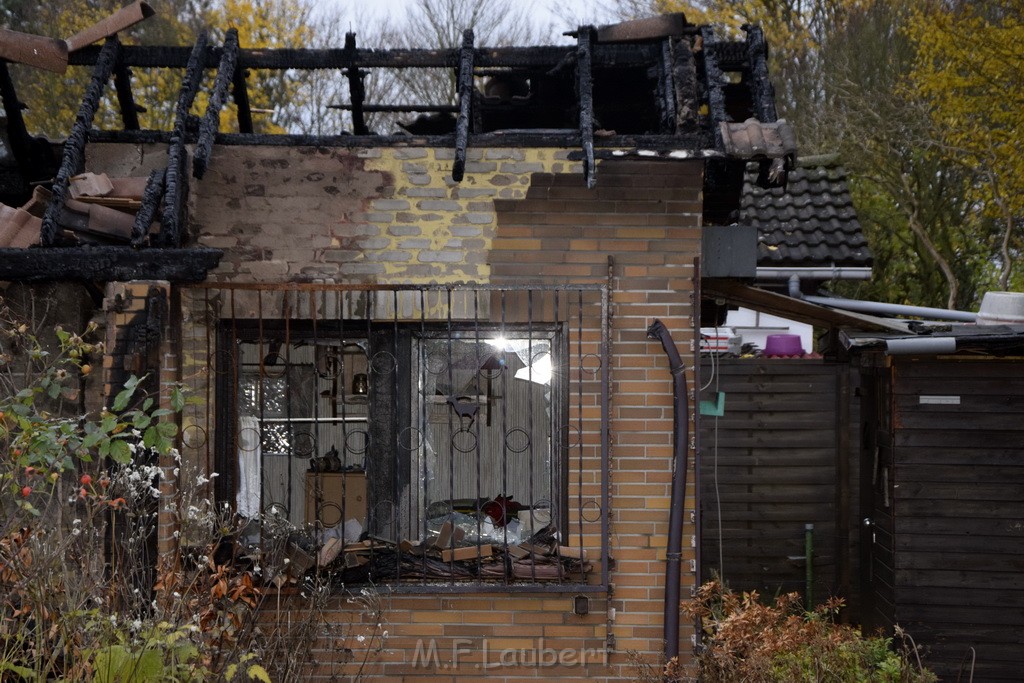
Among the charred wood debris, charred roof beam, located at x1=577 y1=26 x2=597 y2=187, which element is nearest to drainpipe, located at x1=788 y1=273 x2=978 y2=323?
the charred wood debris

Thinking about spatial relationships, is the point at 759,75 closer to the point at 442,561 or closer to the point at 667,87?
the point at 667,87

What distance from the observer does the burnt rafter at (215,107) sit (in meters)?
4.87

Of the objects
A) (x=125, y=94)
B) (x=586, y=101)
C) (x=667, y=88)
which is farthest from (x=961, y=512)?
(x=125, y=94)

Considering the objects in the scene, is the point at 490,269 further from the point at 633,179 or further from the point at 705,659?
the point at 705,659

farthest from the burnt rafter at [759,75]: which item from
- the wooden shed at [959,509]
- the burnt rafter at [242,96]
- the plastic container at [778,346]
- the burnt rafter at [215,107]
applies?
the plastic container at [778,346]

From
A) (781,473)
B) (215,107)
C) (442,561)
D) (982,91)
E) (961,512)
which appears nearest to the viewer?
(215,107)

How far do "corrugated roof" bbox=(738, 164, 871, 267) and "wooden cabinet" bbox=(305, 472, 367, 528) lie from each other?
4794mm

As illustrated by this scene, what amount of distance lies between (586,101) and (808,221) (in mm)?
5201

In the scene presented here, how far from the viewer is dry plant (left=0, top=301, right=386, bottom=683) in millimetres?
3732

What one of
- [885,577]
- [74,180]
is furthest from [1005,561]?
[74,180]

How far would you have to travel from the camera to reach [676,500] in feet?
16.2

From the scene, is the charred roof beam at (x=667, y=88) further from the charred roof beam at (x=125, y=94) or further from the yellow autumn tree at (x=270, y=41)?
the yellow autumn tree at (x=270, y=41)

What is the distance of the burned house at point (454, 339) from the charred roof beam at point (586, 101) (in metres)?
0.02

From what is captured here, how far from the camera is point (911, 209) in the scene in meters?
17.1
